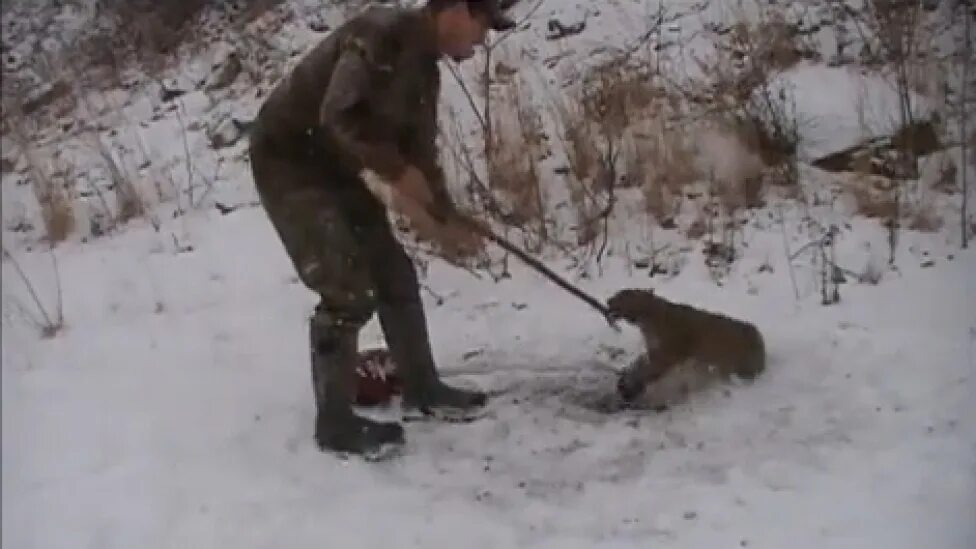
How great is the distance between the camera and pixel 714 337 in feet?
7.47

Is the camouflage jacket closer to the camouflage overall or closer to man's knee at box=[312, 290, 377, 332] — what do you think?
the camouflage overall

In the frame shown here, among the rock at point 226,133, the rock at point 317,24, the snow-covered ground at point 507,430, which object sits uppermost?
A: the rock at point 317,24

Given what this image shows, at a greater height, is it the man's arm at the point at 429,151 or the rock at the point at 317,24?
the rock at the point at 317,24

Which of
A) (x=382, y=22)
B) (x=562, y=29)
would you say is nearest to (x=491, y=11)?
(x=382, y=22)

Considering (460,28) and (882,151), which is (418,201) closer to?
(460,28)

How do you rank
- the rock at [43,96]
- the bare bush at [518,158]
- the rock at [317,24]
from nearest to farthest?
the rock at [43,96] < the bare bush at [518,158] < the rock at [317,24]

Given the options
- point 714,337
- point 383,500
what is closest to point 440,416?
point 383,500

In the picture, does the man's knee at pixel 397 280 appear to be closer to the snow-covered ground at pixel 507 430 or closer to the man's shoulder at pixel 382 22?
the snow-covered ground at pixel 507 430

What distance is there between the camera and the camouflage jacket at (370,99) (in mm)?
1967

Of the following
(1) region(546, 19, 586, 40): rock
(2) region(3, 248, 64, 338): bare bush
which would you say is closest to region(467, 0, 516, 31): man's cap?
(2) region(3, 248, 64, 338): bare bush

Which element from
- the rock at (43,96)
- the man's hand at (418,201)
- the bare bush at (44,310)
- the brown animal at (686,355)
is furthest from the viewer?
the brown animal at (686,355)

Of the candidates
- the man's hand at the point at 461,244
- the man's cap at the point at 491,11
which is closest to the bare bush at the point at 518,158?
the man's hand at the point at 461,244

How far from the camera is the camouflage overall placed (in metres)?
1.99

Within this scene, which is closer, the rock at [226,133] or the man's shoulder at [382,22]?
the man's shoulder at [382,22]
